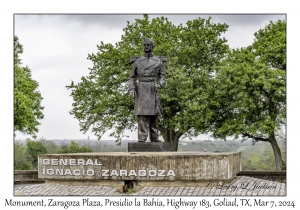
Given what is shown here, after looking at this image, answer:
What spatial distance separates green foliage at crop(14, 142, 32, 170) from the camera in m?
38.0

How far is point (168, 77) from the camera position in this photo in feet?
111

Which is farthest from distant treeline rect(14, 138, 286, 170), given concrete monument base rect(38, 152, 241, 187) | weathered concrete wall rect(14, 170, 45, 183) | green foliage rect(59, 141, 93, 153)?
concrete monument base rect(38, 152, 241, 187)

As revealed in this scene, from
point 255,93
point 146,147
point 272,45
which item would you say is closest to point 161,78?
point 146,147

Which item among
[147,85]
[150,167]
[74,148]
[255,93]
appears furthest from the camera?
[74,148]

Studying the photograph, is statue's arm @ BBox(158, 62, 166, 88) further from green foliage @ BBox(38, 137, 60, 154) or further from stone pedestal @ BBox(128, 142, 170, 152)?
green foliage @ BBox(38, 137, 60, 154)

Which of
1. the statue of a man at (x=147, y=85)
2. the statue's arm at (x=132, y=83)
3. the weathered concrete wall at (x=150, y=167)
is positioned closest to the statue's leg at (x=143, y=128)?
the statue of a man at (x=147, y=85)

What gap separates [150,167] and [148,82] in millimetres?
3790

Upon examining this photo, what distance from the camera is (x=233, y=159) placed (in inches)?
658

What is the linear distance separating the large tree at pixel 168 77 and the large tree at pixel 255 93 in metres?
1.14

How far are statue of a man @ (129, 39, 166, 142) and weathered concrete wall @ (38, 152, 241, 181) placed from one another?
121 inches

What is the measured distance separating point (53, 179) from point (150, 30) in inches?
820

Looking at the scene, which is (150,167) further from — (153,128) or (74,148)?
(74,148)

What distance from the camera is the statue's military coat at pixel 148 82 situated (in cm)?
1820

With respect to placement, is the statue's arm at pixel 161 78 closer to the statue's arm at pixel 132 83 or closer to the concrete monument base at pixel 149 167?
the statue's arm at pixel 132 83
